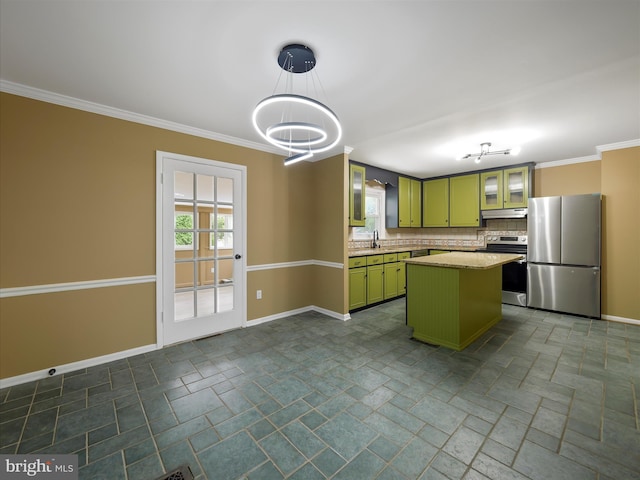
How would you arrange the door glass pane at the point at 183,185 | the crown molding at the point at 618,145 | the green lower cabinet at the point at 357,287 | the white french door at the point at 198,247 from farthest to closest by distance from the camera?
the green lower cabinet at the point at 357,287, the crown molding at the point at 618,145, the door glass pane at the point at 183,185, the white french door at the point at 198,247

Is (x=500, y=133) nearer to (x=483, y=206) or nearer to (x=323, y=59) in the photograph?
(x=483, y=206)

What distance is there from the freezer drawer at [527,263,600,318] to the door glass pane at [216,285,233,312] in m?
4.66

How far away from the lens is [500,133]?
3.33 meters

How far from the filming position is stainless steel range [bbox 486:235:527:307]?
4.44 m

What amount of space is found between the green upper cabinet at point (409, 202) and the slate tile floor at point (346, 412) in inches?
120

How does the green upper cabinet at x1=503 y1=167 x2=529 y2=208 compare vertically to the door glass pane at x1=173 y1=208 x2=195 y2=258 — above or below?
above

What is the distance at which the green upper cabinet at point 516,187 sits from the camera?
4625mm

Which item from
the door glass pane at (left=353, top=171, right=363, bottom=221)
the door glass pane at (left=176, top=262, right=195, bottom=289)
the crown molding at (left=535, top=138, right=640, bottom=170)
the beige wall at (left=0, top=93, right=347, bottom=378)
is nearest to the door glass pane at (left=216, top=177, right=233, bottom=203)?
the beige wall at (left=0, top=93, right=347, bottom=378)

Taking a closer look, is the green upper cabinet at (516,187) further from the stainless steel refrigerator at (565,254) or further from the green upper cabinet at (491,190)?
the stainless steel refrigerator at (565,254)

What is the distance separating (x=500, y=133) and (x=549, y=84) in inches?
45.7

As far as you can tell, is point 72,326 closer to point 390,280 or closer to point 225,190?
point 225,190

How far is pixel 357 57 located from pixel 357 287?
3.13 meters

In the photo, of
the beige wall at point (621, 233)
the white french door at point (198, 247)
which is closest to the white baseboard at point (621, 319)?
the beige wall at point (621, 233)

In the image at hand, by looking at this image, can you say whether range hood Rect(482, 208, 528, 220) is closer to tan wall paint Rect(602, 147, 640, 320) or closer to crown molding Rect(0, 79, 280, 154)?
tan wall paint Rect(602, 147, 640, 320)
